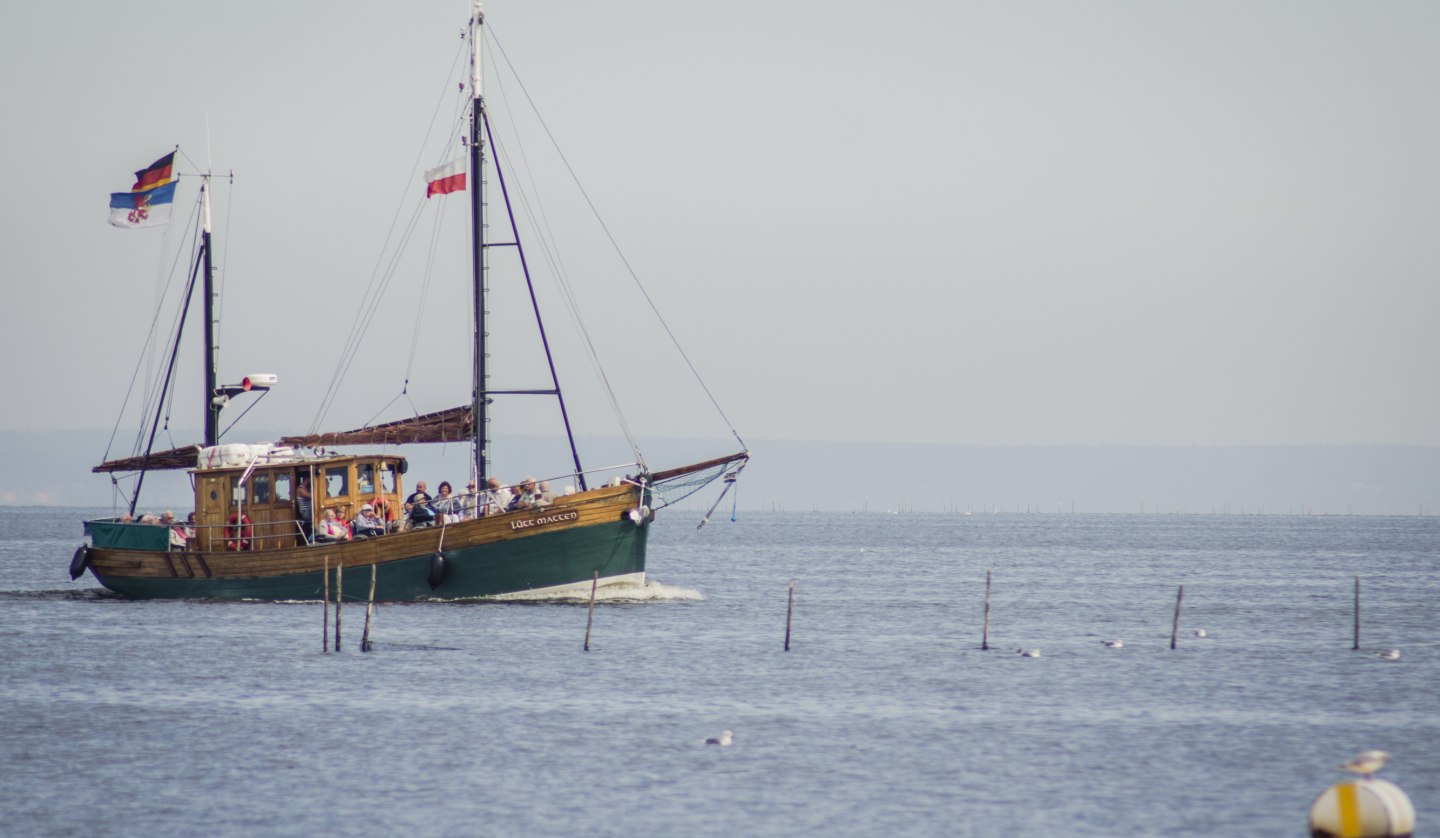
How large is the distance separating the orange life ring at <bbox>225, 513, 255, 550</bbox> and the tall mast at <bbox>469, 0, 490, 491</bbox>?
618cm

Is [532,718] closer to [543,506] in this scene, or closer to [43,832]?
[43,832]

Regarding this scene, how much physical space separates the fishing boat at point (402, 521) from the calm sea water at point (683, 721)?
4.44 feet

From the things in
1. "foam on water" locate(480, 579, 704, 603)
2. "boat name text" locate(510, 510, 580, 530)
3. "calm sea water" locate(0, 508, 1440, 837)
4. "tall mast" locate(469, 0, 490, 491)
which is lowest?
"calm sea water" locate(0, 508, 1440, 837)

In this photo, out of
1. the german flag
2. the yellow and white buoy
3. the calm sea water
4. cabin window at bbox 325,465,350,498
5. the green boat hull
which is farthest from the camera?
the german flag

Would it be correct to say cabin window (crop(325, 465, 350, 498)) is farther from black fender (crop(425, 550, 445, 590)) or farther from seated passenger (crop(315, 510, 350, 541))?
black fender (crop(425, 550, 445, 590))

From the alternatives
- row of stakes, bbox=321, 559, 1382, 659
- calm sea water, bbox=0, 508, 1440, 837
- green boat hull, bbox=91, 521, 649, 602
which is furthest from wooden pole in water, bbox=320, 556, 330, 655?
green boat hull, bbox=91, 521, 649, 602

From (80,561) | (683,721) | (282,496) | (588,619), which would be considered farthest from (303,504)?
(683,721)

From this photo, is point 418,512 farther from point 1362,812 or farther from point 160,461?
point 1362,812

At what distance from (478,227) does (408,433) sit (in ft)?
19.9

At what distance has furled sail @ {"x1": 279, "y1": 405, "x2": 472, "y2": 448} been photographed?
44.5 meters

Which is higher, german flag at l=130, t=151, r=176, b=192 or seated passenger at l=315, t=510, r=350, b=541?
german flag at l=130, t=151, r=176, b=192

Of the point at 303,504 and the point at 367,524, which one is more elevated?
the point at 303,504

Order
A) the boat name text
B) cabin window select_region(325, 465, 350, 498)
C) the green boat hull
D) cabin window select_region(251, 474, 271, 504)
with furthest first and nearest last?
cabin window select_region(251, 474, 271, 504)
cabin window select_region(325, 465, 350, 498)
the green boat hull
the boat name text

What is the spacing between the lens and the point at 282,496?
43375 millimetres
